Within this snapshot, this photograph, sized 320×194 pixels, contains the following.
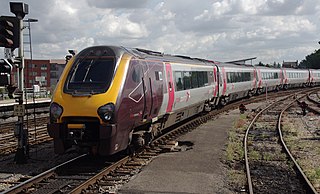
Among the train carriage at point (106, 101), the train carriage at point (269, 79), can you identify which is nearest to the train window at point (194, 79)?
the train carriage at point (106, 101)

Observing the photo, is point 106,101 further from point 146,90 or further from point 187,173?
point 187,173

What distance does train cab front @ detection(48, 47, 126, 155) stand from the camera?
9148 millimetres

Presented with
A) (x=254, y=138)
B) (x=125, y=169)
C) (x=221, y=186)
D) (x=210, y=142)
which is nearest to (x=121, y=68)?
(x=125, y=169)

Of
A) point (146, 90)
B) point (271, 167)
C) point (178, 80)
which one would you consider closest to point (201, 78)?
point (178, 80)

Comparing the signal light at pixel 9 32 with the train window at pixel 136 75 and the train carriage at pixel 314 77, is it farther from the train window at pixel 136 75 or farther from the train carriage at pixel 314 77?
the train carriage at pixel 314 77

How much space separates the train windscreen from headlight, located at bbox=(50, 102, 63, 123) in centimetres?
43

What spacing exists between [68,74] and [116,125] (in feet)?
6.56

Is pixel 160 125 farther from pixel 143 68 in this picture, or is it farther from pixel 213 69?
pixel 213 69

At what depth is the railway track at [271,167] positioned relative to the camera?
8.52 metres

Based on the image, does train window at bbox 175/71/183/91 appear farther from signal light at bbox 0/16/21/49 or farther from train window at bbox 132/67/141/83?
signal light at bbox 0/16/21/49

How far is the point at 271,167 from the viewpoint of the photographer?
10430 mm

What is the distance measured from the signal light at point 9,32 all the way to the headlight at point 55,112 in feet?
5.77

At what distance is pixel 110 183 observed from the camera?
841 cm

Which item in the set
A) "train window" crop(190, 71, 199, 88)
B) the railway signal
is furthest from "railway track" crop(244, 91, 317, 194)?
the railway signal
